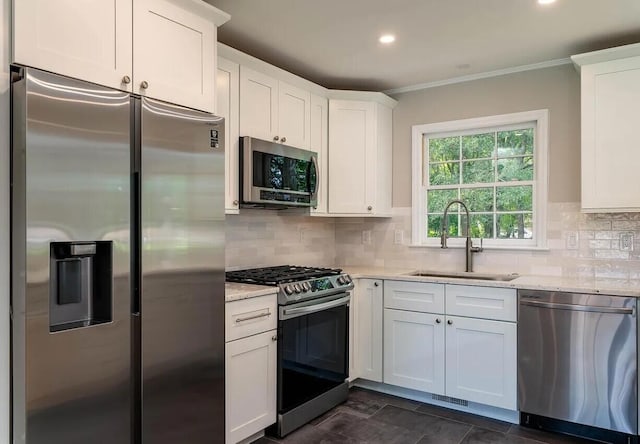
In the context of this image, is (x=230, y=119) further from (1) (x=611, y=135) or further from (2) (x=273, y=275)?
(1) (x=611, y=135)

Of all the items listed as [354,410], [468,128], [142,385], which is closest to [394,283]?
[354,410]

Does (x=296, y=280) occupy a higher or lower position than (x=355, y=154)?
lower

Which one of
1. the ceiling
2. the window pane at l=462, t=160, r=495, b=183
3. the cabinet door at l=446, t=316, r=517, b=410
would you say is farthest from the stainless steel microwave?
the cabinet door at l=446, t=316, r=517, b=410

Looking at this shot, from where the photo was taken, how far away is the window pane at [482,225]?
3.73 metres

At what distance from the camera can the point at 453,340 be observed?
3.18m

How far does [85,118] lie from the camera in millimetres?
1724

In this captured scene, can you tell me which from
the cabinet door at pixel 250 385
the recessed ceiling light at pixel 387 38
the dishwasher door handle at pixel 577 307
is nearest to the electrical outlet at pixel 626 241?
the dishwasher door handle at pixel 577 307

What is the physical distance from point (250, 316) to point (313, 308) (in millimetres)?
538

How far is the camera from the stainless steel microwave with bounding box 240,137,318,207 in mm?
2875

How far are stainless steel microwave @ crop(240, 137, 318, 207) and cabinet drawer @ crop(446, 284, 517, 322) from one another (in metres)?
1.24

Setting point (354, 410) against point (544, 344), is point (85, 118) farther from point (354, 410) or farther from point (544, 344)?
point (544, 344)

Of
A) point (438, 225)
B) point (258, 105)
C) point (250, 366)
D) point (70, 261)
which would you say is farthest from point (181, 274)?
point (438, 225)

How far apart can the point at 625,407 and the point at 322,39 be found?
2.91m

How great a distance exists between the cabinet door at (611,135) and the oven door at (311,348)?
1.83 meters
